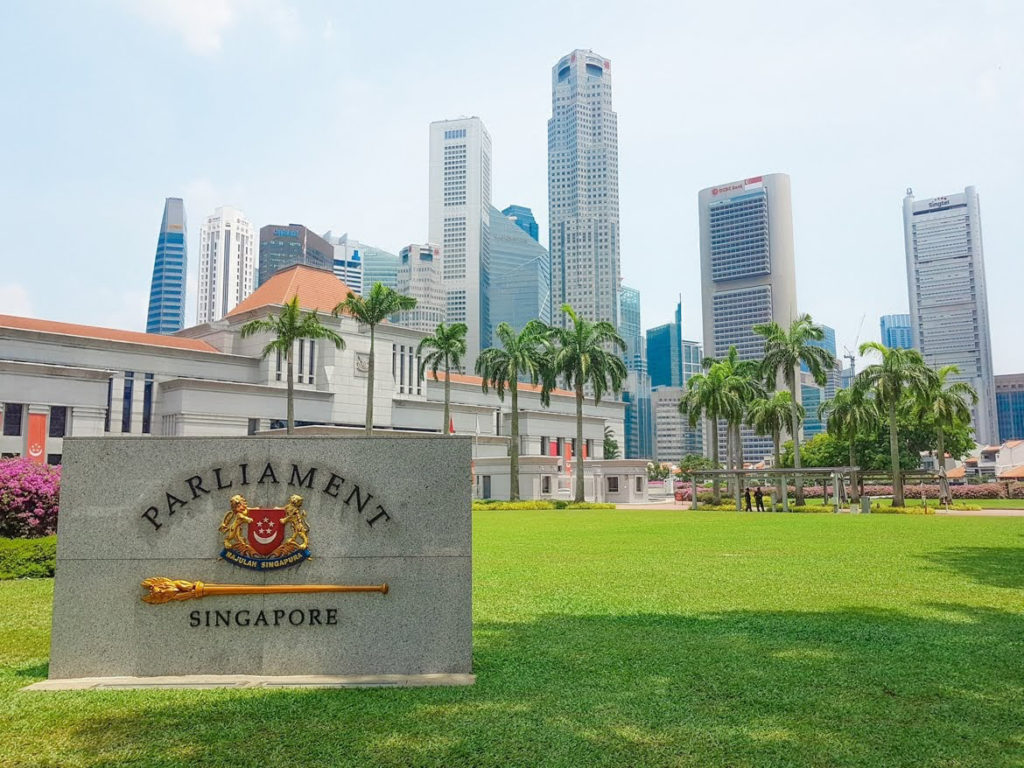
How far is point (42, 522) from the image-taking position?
46.5 ft

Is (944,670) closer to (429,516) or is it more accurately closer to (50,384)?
(429,516)

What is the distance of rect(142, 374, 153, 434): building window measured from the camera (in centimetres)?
5459

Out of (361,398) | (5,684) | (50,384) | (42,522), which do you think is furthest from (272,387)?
(5,684)

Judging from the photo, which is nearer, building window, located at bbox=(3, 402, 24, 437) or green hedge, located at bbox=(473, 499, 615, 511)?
green hedge, located at bbox=(473, 499, 615, 511)

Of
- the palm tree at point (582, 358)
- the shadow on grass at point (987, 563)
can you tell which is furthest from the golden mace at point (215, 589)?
the palm tree at point (582, 358)

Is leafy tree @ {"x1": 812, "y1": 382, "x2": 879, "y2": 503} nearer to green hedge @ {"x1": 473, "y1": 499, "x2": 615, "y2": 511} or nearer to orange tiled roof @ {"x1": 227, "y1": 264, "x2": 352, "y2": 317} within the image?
green hedge @ {"x1": 473, "y1": 499, "x2": 615, "y2": 511}

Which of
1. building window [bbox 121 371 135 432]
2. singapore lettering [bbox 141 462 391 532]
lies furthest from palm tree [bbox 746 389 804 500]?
singapore lettering [bbox 141 462 391 532]

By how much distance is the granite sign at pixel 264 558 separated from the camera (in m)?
6.10

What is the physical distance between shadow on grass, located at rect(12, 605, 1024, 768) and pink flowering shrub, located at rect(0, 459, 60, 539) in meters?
9.99

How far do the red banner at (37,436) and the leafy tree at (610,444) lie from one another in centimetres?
6098

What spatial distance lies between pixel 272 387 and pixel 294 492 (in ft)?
179

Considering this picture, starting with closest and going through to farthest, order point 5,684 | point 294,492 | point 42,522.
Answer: point 5,684 < point 294,492 < point 42,522

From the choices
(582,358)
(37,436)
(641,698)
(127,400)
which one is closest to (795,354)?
(582,358)

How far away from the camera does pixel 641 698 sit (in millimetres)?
5363
